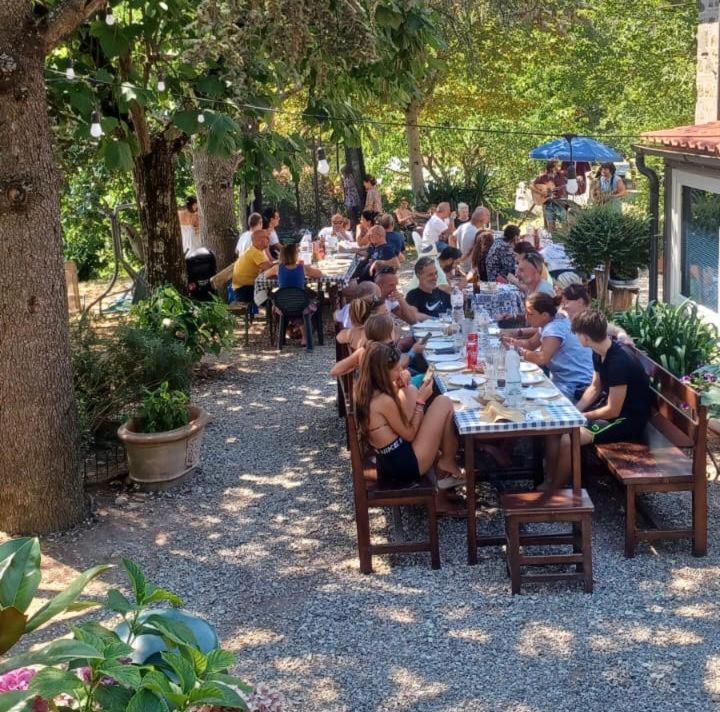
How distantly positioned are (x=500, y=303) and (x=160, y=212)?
348cm

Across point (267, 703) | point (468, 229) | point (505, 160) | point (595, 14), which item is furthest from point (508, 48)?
point (267, 703)

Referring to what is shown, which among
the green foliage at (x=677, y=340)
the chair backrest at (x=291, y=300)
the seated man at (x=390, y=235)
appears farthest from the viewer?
the seated man at (x=390, y=235)

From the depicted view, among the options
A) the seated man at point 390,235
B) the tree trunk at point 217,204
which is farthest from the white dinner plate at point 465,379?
the tree trunk at point 217,204

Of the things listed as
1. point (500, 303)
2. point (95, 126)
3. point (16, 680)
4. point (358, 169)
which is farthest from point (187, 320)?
point (358, 169)

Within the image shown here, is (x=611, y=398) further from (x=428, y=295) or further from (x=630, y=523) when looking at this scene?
(x=428, y=295)

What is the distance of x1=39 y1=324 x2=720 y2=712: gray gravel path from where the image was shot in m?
4.19

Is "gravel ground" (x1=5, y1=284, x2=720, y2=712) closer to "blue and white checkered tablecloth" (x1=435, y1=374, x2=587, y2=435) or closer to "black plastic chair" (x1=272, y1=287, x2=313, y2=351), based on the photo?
"blue and white checkered tablecloth" (x1=435, y1=374, x2=587, y2=435)

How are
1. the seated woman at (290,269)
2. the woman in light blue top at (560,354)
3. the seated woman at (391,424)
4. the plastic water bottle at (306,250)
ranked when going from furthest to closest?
the plastic water bottle at (306,250) < the seated woman at (290,269) < the woman in light blue top at (560,354) < the seated woman at (391,424)

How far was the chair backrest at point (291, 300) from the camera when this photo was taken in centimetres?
1074

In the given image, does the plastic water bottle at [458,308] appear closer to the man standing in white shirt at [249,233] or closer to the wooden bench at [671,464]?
the wooden bench at [671,464]

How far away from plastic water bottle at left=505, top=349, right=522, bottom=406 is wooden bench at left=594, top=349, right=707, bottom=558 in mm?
642

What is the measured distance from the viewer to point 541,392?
19.1 feet

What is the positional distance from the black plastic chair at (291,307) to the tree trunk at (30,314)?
488 centimetres

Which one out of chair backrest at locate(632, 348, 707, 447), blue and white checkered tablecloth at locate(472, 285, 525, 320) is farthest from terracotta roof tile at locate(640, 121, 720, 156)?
chair backrest at locate(632, 348, 707, 447)
